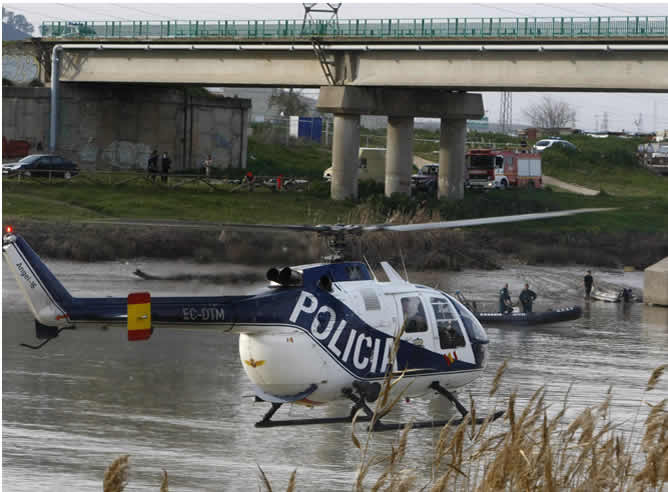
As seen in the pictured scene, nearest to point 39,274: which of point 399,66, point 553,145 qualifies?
point 399,66

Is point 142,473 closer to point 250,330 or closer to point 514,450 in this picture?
point 250,330

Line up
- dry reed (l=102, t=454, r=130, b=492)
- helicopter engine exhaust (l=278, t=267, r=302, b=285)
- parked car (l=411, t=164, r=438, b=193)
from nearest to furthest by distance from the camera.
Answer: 1. dry reed (l=102, t=454, r=130, b=492)
2. helicopter engine exhaust (l=278, t=267, r=302, b=285)
3. parked car (l=411, t=164, r=438, b=193)

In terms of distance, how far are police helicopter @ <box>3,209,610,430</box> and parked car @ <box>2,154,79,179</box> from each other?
37205 millimetres

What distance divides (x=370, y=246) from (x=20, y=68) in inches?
1286

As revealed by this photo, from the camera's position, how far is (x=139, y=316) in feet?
44.6

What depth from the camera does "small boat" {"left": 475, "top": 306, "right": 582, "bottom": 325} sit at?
30688 millimetres

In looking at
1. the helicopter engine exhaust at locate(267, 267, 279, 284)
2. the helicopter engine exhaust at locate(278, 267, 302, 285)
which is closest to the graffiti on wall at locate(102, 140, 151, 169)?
the helicopter engine exhaust at locate(267, 267, 279, 284)

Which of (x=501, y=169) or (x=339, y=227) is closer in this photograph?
(x=339, y=227)

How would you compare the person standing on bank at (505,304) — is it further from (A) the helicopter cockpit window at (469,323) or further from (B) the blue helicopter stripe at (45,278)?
(B) the blue helicopter stripe at (45,278)

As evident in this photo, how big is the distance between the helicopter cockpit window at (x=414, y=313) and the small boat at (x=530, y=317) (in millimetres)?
15049

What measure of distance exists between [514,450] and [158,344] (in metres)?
20.8

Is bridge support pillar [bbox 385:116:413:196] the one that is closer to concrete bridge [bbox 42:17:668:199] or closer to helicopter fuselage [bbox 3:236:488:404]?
concrete bridge [bbox 42:17:668:199]

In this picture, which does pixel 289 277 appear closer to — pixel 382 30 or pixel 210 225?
pixel 210 225

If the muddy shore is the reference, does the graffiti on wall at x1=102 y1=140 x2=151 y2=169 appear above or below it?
above
